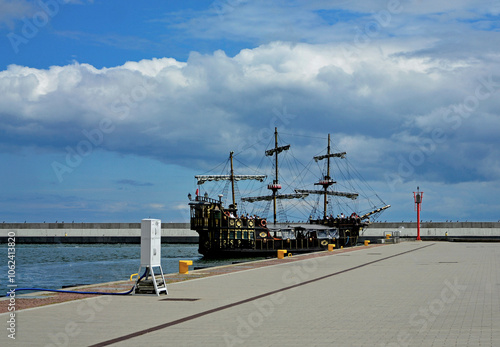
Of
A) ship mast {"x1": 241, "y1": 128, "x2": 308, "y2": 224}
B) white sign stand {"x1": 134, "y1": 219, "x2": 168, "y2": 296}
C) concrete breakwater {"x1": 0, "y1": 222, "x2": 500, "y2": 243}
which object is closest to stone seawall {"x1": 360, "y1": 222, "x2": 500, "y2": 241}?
concrete breakwater {"x1": 0, "y1": 222, "x2": 500, "y2": 243}

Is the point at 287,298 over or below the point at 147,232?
below

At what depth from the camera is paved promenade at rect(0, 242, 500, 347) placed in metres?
11.0

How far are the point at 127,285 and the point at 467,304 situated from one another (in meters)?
11.6

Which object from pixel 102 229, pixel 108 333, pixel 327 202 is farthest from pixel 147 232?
pixel 102 229

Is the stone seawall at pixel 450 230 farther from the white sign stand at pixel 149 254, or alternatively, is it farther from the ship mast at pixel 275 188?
the white sign stand at pixel 149 254

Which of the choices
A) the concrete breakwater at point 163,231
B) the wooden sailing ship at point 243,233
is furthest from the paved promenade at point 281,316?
the concrete breakwater at point 163,231

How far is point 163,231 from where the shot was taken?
5468 inches

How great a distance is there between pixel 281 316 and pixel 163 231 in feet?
416

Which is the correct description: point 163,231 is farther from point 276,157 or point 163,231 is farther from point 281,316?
point 281,316

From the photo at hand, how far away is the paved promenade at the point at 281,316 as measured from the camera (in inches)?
434

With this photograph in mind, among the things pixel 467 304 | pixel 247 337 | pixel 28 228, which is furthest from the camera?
pixel 28 228

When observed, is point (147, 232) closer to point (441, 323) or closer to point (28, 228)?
point (441, 323)

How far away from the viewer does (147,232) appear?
1850 centimetres

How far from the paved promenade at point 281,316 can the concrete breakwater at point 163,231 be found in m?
94.9
